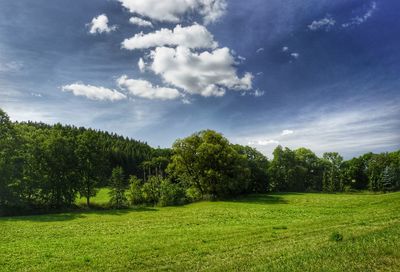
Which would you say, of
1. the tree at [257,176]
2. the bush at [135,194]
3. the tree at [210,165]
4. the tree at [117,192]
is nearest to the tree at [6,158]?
the tree at [117,192]

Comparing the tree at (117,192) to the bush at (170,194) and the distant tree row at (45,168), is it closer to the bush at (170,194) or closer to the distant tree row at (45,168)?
the distant tree row at (45,168)

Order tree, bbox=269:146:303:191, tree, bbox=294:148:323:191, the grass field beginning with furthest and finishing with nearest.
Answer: tree, bbox=294:148:323:191 < tree, bbox=269:146:303:191 < the grass field

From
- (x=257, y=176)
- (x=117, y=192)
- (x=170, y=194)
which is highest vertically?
(x=257, y=176)

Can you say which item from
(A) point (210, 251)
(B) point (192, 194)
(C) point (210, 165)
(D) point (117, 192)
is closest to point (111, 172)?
(D) point (117, 192)

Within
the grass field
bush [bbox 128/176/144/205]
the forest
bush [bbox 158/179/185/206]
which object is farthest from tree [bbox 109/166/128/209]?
the grass field

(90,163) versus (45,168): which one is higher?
(90,163)

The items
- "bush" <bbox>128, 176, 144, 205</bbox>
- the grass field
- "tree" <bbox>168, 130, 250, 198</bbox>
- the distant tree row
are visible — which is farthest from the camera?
"tree" <bbox>168, 130, 250, 198</bbox>

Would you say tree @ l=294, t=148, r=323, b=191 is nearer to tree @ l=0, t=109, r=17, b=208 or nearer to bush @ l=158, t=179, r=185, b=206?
bush @ l=158, t=179, r=185, b=206

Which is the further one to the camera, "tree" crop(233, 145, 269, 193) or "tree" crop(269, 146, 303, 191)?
"tree" crop(269, 146, 303, 191)

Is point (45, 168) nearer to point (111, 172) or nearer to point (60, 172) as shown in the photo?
point (60, 172)

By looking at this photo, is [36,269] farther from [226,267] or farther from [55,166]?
[55,166]

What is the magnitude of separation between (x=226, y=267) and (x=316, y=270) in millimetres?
3703

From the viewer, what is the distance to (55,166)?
57.7m

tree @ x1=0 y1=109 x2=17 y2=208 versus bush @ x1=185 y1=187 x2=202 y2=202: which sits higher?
tree @ x1=0 y1=109 x2=17 y2=208
